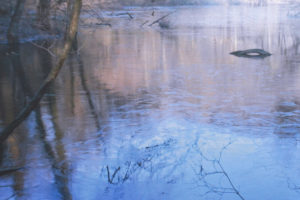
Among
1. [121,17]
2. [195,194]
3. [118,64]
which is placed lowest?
[195,194]

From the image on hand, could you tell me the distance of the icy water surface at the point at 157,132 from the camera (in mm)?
5816

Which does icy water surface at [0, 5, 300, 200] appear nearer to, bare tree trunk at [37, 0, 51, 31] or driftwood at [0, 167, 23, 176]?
driftwood at [0, 167, 23, 176]

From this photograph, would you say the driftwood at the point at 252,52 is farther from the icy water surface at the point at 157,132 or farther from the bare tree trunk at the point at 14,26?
the bare tree trunk at the point at 14,26

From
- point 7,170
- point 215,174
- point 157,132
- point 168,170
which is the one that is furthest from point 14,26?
point 215,174

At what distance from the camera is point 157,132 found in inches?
310

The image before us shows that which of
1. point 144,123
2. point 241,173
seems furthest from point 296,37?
point 241,173

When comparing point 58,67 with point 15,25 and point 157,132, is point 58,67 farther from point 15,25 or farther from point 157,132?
point 15,25

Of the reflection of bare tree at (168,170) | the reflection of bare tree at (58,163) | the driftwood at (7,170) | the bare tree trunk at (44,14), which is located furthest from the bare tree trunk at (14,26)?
the reflection of bare tree at (168,170)

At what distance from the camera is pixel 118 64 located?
632 inches

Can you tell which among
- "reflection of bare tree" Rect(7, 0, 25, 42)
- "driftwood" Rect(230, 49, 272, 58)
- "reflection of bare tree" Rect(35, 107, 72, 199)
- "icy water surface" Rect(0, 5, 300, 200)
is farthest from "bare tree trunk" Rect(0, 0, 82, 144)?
"reflection of bare tree" Rect(7, 0, 25, 42)

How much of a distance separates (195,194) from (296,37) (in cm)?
2004

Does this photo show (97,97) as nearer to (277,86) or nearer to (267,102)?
(267,102)

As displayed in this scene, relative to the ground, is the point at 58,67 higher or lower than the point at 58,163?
higher

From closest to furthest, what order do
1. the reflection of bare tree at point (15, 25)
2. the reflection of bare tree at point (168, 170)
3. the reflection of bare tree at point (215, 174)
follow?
the reflection of bare tree at point (215, 174), the reflection of bare tree at point (168, 170), the reflection of bare tree at point (15, 25)
